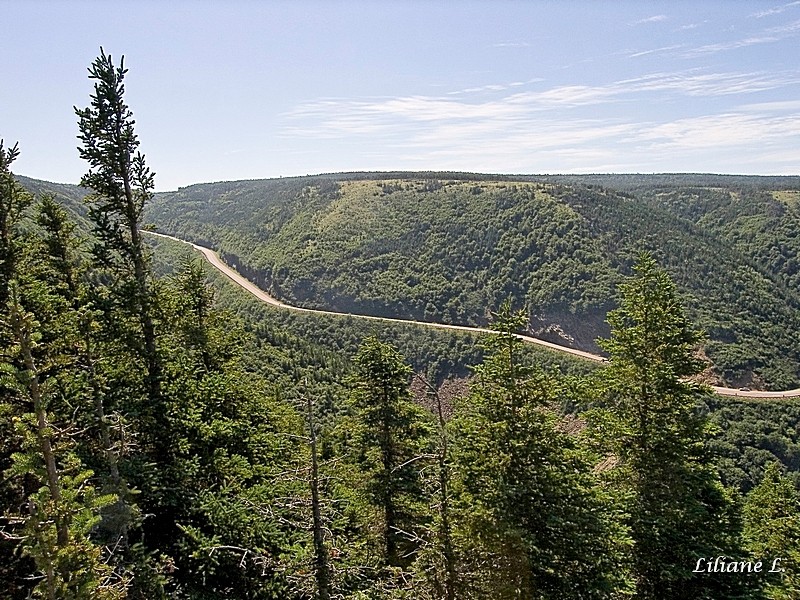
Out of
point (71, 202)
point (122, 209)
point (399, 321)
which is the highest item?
point (71, 202)

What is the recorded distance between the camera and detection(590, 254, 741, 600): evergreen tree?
1275 centimetres

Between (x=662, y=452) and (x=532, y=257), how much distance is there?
9932cm

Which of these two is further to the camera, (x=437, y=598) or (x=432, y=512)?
(x=432, y=512)

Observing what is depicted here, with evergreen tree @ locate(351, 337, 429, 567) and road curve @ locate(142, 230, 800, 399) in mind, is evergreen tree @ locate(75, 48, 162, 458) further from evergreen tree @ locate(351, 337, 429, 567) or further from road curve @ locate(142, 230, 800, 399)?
road curve @ locate(142, 230, 800, 399)

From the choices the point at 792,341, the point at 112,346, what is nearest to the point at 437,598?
the point at 112,346

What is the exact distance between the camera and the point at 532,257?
358 feet

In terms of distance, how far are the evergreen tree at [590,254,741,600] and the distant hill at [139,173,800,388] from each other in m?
70.5

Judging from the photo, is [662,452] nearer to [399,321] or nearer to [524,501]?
[524,501]

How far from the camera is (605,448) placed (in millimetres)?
14078

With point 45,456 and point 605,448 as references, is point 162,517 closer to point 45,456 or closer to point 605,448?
point 45,456

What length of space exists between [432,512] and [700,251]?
112 m

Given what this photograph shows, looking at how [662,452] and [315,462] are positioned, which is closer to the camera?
[315,462]

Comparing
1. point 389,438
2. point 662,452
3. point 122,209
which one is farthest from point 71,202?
point 662,452

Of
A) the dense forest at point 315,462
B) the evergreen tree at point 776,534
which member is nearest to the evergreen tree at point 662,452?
the dense forest at point 315,462
